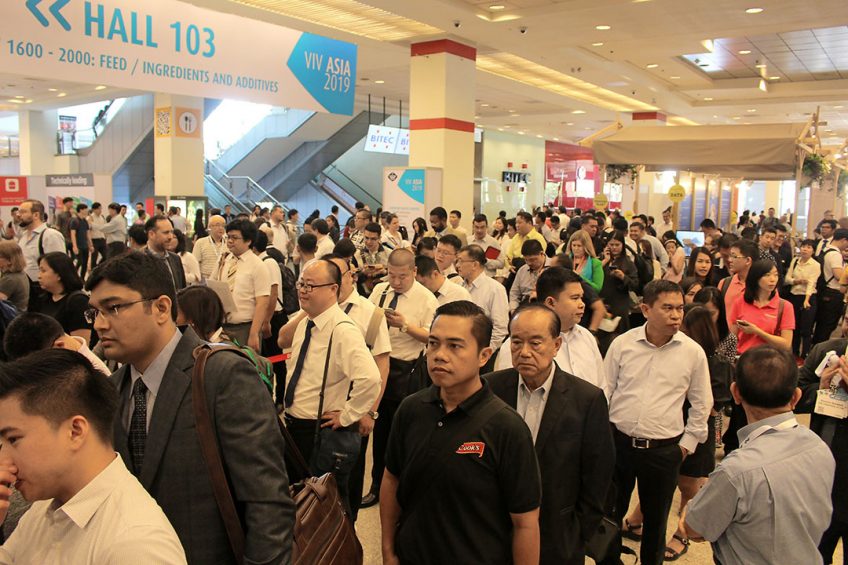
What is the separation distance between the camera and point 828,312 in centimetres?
793

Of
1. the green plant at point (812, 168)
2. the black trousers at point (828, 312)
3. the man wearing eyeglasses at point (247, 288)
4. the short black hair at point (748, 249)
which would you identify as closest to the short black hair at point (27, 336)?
the man wearing eyeglasses at point (247, 288)

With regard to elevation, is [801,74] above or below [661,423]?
above

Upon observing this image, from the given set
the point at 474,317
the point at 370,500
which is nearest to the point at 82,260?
the point at 370,500

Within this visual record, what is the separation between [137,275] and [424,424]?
3.15 ft

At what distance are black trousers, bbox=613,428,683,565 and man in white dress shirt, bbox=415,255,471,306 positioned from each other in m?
1.73

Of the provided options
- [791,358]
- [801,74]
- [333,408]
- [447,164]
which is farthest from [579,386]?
[801,74]

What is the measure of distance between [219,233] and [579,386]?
589 cm

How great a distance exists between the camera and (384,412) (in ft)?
13.9

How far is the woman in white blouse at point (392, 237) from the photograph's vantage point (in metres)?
8.55

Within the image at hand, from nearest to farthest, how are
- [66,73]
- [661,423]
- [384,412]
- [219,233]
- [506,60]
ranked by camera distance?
[661,423], [384,412], [66,73], [219,233], [506,60]

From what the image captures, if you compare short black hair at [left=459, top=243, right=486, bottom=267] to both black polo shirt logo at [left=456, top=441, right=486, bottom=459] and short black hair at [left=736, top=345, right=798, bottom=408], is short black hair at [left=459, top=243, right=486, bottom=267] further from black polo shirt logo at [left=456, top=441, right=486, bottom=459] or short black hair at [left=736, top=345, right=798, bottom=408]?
black polo shirt logo at [left=456, top=441, right=486, bottom=459]

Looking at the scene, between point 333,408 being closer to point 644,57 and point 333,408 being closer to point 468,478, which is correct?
point 468,478

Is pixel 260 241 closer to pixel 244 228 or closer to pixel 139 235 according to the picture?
pixel 244 228

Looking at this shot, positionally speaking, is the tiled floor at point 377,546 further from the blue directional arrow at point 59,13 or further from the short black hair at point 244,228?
the blue directional arrow at point 59,13
